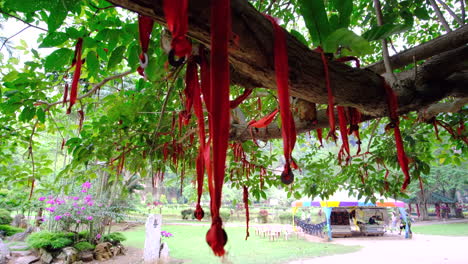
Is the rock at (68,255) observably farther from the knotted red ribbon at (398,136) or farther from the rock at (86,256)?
the knotted red ribbon at (398,136)

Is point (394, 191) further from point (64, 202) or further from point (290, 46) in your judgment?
point (64, 202)

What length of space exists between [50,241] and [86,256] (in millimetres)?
1117

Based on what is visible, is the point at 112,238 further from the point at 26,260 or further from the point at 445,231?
the point at 445,231

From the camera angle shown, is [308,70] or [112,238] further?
[112,238]

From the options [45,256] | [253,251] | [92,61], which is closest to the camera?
[92,61]

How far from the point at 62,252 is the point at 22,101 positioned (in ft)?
25.8

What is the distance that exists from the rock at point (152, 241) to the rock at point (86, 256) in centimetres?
173

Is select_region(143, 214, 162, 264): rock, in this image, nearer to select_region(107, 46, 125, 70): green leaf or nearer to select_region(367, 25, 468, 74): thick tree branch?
select_region(107, 46, 125, 70): green leaf

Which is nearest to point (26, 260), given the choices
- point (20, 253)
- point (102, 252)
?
point (20, 253)

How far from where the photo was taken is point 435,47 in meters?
1.54

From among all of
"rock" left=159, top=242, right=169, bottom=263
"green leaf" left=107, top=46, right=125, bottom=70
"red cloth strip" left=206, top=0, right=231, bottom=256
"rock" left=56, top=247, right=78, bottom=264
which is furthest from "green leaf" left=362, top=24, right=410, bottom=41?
"rock" left=56, top=247, right=78, bottom=264

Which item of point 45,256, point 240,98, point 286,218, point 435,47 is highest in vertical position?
point 435,47

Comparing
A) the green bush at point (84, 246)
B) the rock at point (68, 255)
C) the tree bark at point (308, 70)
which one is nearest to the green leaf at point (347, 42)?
the tree bark at point (308, 70)

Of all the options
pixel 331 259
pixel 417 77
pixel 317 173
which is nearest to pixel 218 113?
pixel 417 77
